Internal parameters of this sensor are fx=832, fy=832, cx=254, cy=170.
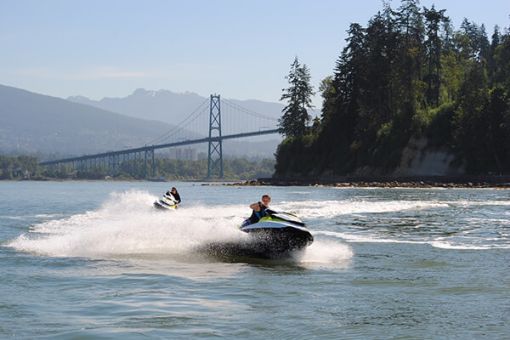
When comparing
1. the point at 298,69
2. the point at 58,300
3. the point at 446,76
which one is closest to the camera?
the point at 58,300

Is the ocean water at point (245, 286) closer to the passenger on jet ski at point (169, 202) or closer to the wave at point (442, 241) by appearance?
the wave at point (442, 241)

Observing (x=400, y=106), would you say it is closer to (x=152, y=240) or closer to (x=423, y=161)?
(x=423, y=161)

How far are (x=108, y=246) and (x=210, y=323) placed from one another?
10344 millimetres

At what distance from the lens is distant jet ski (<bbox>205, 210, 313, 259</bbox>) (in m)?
18.7

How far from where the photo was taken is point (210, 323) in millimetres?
11539

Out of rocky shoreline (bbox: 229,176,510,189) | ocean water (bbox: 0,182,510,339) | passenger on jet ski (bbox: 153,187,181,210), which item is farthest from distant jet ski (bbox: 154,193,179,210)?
rocky shoreline (bbox: 229,176,510,189)

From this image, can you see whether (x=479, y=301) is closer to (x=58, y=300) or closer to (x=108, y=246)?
(x=58, y=300)

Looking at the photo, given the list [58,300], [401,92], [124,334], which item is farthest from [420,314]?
[401,92]

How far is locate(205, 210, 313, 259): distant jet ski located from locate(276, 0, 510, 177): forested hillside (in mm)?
64599

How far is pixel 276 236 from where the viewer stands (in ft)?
61.5

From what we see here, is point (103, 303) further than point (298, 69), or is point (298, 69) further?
point (298, 69)

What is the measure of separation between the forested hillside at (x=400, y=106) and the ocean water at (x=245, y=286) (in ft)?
188

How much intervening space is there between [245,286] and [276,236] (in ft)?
12.4

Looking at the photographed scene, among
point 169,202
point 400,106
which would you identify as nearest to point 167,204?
point 169,202
